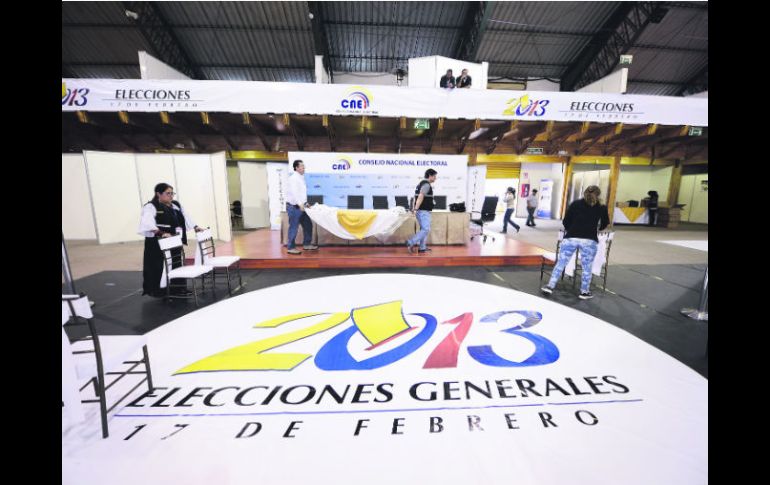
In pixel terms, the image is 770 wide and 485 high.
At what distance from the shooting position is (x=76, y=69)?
32.1ft

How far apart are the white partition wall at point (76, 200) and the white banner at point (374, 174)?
5314mm

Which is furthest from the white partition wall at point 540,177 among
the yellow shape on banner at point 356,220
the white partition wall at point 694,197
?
the yellow shape on banner at point 356,220

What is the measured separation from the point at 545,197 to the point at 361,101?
9908 mm

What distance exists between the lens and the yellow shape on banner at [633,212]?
1065cm

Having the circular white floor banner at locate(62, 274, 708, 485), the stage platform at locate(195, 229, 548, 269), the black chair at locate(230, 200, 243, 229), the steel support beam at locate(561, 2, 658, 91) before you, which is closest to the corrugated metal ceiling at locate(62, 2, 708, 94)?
the steel support beam at locate(561, 2, 658, 91)

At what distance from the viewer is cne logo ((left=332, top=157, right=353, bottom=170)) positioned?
763 cm

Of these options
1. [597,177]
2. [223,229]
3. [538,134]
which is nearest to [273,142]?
[223,229]

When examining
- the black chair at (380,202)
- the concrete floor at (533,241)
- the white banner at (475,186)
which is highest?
the white banner at (475,186)

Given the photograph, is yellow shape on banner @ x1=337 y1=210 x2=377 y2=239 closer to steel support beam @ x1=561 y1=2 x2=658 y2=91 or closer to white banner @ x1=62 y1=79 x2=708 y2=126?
white banner @ x1=62 y1=79 x2=708 y2=126

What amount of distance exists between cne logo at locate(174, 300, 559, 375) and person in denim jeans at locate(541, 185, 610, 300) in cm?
105

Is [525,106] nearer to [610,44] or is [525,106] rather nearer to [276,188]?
[276,188]

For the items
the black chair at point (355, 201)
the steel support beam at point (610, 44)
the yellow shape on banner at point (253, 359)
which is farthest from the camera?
the steel support beam at point (610, 44)

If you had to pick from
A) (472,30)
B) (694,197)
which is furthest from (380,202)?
(694,197)

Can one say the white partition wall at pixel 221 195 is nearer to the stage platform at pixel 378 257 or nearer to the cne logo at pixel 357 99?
the stage platform at pixel 378 257
